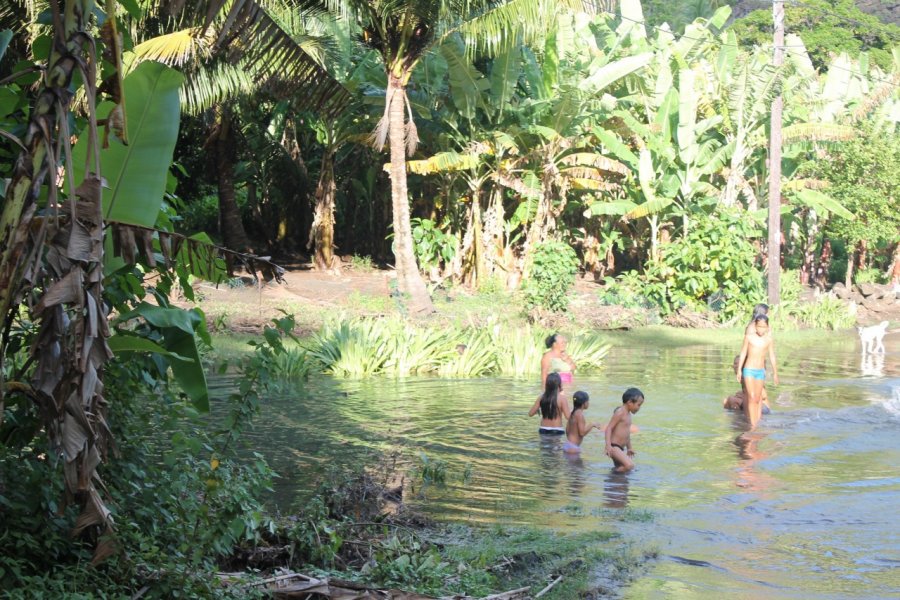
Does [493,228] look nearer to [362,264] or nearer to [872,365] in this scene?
[362,264]

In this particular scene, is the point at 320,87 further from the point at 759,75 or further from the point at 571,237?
the point at 571,237

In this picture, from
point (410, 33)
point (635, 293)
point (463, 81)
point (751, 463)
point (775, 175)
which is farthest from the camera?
point (635, 293)

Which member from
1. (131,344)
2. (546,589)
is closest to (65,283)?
(131,344)

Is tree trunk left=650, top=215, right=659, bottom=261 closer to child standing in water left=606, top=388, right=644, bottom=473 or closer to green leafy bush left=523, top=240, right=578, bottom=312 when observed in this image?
green leafy bush left=523, top=240, right=578, bottom=312

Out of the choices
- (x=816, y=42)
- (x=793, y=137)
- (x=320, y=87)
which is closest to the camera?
(x=320, y=87)

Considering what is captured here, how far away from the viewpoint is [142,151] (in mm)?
5879

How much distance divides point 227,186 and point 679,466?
1943 centimetres

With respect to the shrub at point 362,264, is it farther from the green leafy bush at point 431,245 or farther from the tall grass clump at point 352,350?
the tall grass clump at point 352,350

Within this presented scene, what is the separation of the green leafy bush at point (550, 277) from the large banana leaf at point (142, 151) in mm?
17954

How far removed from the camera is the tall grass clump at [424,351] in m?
17.0

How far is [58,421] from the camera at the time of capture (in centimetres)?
464

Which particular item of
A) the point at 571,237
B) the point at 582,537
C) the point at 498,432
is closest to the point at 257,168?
the point at 571,237

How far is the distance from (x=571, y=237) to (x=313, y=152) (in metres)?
9.08

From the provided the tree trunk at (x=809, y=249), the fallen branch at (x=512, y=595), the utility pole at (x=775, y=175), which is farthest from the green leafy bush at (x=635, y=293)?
the fallen branch at (x=512, y=595)
